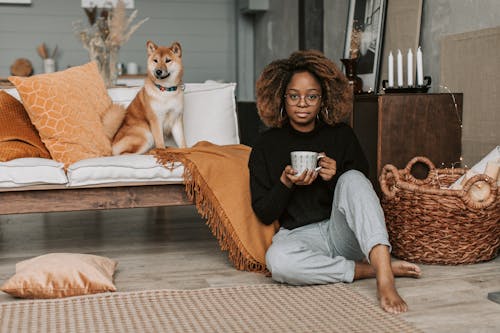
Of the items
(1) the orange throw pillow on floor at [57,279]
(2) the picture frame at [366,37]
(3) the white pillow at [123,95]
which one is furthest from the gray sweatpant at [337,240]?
(2) the picture frame at [366,37]

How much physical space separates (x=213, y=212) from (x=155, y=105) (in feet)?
2.37

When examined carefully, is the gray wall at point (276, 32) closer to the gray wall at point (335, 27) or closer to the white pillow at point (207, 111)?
the gray wall at point (335, 27)

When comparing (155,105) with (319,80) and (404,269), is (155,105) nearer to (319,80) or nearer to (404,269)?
(319,80)

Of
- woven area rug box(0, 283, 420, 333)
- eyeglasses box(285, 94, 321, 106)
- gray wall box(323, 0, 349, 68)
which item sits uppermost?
gray wall box(323, 0, 349, 68)

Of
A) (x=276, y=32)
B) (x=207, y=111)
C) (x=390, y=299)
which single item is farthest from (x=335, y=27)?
(x=390, y=299)

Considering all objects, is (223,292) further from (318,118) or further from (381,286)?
(318,118)

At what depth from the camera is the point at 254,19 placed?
22.2 feet

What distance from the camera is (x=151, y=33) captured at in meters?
6.64

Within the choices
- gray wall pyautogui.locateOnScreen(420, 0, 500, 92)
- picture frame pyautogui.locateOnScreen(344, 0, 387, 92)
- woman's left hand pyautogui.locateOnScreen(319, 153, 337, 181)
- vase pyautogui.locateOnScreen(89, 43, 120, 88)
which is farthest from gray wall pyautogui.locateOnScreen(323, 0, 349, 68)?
woman's left hand pyautogui.locateOnScreen(319, 153, 337, 181)

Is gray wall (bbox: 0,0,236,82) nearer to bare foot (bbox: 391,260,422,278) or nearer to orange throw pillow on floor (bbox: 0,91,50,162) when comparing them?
orange throw pillow on floor (bbox: 0,91,50,162)

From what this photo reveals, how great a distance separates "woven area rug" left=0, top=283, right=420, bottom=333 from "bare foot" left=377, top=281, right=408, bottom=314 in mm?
25

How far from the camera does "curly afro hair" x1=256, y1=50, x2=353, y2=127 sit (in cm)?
217

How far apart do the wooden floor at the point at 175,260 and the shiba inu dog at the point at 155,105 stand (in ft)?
1.60

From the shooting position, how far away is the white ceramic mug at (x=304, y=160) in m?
1.89
